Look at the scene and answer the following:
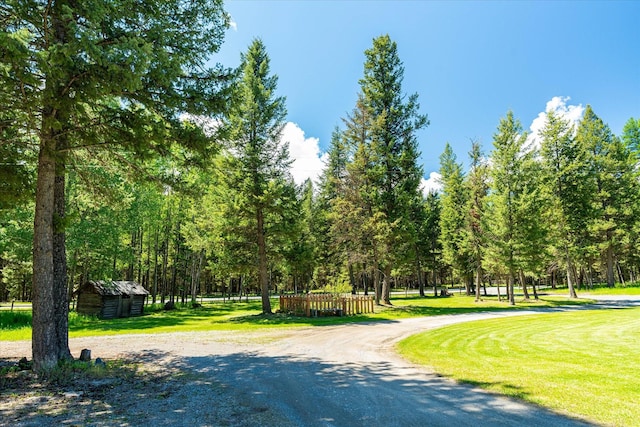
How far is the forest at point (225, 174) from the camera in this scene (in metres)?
7.28

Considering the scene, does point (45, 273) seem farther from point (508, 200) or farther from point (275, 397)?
point (508, 200)

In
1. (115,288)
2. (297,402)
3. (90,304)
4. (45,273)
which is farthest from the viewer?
(115,288)

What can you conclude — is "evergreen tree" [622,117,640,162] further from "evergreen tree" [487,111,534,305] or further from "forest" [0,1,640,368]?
"evergreen tree" [487,111,534,305]

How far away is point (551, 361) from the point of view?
8859mm

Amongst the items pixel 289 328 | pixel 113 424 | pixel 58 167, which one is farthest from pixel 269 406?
pixel 289 328

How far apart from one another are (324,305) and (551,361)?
14229mm

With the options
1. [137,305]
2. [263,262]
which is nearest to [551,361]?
[263,262]

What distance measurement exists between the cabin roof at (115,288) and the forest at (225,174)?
2.41 m

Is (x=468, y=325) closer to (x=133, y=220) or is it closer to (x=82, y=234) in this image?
(x=82, y=234)

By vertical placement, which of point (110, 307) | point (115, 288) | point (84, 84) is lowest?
point (110, 307)

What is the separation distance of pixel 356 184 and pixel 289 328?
13558mm

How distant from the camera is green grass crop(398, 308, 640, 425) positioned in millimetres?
5777

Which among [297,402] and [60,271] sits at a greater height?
[60,271]

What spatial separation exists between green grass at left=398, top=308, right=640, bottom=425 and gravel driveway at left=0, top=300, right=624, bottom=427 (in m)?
0.65
